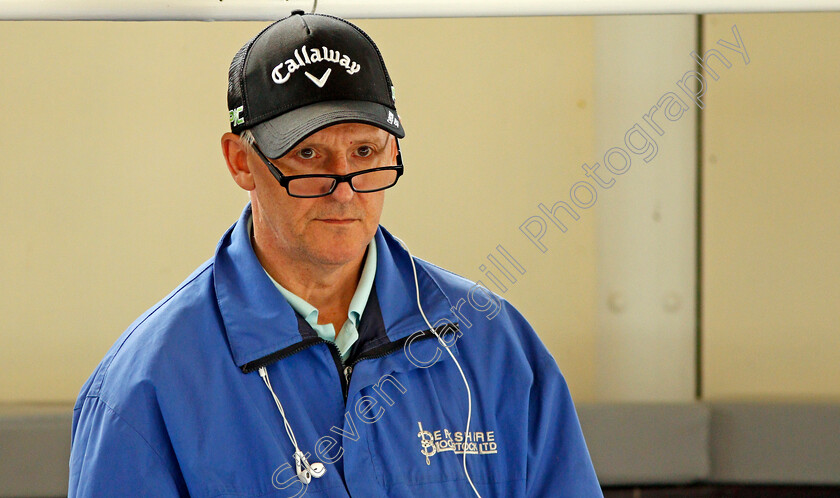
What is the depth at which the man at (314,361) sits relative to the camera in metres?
1.03

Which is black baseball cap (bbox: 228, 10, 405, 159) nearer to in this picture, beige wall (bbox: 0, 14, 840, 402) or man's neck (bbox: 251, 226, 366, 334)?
man's neck (bbox: 251, 226, 366, 334)

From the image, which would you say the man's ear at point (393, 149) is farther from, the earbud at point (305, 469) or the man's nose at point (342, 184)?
the earbud at point (305, 469)

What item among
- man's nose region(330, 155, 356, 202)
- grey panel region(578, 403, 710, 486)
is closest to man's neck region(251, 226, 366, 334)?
man's nose region(330, 155, 356, 202)

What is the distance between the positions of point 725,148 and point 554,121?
507mm

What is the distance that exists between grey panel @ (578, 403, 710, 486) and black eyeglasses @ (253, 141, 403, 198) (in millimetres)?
1311

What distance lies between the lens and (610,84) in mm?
2367

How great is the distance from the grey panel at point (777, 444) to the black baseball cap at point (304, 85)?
159cm

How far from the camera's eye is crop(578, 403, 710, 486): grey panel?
220 cm

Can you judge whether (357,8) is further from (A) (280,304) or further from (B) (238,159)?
(A) (280,304)

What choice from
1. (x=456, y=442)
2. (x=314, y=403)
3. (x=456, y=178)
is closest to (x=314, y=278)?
(x=314, y=403)

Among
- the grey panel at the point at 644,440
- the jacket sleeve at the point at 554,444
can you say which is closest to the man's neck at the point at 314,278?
the jacket sleeve at the point at 554,444

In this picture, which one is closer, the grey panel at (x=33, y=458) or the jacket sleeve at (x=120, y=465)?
the jacket sleeve at (x=120, y=465)

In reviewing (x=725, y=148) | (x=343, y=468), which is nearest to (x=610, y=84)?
(x=725, y=148)

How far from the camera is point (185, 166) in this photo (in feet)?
7.70
